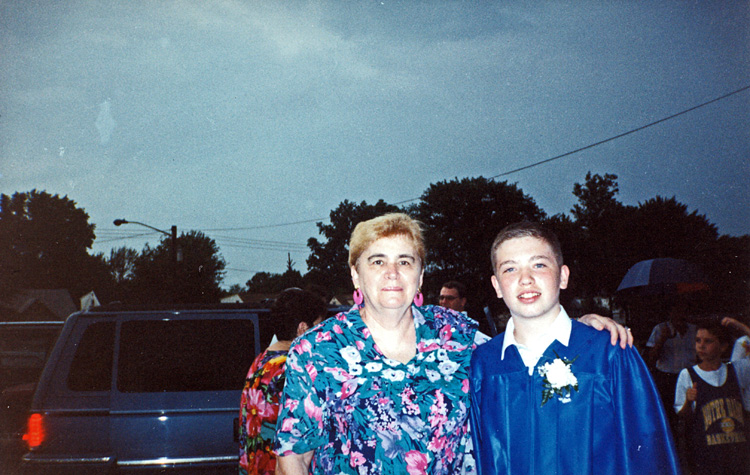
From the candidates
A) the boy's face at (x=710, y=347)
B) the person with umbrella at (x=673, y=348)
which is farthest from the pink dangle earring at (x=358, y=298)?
the person with umbrella at (x=673, y=348)

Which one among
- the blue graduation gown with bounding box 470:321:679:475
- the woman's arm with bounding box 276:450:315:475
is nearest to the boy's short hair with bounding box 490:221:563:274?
the blue graduation gown with bounding box 470:321:679:475

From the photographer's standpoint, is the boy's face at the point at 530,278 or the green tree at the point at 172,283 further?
the green tree at the point at 172,283

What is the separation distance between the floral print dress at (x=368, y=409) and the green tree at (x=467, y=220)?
1569 inches

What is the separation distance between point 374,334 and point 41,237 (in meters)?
55.6

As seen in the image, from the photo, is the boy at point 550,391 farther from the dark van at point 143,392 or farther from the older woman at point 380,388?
the dark van at point 143,392

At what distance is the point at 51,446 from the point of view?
4.48 metres

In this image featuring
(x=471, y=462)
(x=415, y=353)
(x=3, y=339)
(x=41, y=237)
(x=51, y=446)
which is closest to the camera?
(x=471, y=462)

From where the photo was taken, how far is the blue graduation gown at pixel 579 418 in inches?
81.4

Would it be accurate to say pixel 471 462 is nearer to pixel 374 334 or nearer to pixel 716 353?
pixel 374 334

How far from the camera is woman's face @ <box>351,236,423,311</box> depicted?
2627 mm

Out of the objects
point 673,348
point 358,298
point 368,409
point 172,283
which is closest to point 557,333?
point 368,409

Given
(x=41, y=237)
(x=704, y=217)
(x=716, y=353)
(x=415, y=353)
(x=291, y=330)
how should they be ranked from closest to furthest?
(x=415, y=353)
(x=291, y=330)
(x=716, y=353)
(x=704, y=217)
(x=41, y=237)

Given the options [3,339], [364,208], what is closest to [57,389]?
[3,339]

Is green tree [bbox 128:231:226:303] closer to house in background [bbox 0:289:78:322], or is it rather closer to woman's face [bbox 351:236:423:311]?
house in background [bbox 0:289:78:322]
